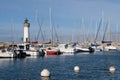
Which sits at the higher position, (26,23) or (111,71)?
(26,23)

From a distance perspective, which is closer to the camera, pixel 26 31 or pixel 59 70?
pixel 59 70

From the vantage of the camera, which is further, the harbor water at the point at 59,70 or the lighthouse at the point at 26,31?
the lighthouse at the point at 26,31

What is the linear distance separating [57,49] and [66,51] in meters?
8.61

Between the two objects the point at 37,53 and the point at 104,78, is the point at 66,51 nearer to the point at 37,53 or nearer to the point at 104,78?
the point at 37,53

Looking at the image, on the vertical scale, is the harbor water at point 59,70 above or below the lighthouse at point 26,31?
below

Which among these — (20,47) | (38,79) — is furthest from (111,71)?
(20,47)

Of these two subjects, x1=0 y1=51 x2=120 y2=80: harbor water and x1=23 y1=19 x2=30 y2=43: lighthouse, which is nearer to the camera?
x1=0 y1=51 x2=120 y2=80: harbor water

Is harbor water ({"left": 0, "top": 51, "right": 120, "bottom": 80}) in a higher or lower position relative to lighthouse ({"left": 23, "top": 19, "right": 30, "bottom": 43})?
lower

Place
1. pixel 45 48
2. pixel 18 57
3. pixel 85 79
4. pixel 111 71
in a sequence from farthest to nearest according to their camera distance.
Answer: pixel 45 48 → pixel 18 57 → pixel 111 71 → pixel 85 79

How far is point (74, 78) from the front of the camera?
48.4 m

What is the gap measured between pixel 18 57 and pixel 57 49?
30936 millimetres

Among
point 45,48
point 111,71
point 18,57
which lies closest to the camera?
point 111,71

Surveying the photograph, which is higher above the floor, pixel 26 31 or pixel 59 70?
pixel 26 31

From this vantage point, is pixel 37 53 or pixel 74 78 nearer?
pixel 74 78
